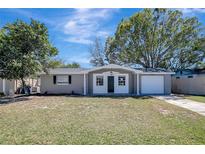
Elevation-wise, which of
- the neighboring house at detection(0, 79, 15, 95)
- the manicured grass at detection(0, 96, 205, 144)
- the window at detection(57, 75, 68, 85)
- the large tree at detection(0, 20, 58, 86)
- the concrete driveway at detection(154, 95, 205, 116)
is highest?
the large tree at detection(0, 20, 58, 86)

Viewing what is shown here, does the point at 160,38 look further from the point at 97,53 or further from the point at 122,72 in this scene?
the point at 97,53

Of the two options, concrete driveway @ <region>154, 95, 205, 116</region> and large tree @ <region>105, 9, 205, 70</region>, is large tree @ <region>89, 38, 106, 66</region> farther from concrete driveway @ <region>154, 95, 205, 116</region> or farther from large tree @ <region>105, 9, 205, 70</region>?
concrete driveway @ <region>154, 95, 205, 116</region>

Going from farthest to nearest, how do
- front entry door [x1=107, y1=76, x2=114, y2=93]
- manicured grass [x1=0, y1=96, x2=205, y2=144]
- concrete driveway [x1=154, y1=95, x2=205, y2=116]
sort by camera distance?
front entry door [x1=107, y1=76, x2=114, y2=93]
concrete driveway [x1=154, y1=95, x2=205, y2=116]
manicured grass [x1=0, y1=96, x2=205, y2=144]

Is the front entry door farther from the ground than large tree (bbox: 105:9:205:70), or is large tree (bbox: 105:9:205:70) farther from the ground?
large tree (bbox: 105:9:205:70)

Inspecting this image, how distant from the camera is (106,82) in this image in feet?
79.9

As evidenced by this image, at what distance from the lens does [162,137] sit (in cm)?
696

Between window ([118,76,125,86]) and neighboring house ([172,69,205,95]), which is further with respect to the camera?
neighboring house ([172,69,205,95])

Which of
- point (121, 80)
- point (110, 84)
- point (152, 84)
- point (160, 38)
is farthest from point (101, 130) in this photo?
point (160, 38)

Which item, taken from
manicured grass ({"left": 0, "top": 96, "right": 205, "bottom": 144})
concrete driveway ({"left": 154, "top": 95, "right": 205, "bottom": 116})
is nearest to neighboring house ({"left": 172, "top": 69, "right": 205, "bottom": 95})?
concrete driveway ({"left": 154, "top": 95, "right": 205, "bottom": 116})

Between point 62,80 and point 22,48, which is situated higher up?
point 22,48

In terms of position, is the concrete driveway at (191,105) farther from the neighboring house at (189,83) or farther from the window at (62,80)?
the window at (62,80)

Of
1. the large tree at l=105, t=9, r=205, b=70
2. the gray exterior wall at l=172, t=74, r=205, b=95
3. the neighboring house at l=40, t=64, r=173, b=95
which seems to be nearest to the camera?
the neighboring house at l=40, t=64, r=173, b=95

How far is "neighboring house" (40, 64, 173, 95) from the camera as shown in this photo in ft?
79.7

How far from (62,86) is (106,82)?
14.9 feet
